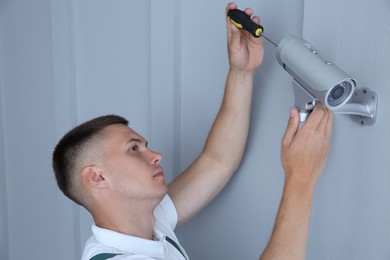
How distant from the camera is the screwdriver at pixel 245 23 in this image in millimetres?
1012

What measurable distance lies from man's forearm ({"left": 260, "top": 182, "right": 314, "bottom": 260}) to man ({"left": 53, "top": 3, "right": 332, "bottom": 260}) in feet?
0.15

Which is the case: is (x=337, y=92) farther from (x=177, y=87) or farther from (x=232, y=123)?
(x=177, y=87)

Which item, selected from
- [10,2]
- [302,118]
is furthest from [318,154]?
[10,2]

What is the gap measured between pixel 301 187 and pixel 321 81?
0.66ft

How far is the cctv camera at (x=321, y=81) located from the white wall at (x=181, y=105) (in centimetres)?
3

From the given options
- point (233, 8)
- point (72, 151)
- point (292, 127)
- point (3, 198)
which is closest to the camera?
point (292, 127)

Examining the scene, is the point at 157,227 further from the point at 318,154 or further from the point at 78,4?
the point at 78,4

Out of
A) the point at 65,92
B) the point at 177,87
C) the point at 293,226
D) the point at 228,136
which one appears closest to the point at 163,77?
the point at 177,87

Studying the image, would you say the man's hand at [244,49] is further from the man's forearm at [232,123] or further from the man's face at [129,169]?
the man's face at [129,169]

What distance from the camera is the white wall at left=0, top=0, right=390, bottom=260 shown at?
0.93 m

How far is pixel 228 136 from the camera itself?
124 cm

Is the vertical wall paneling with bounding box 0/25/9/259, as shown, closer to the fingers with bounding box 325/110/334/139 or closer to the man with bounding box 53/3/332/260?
the man with bounding box 53/3/332/260

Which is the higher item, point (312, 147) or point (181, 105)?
point (181, 105)

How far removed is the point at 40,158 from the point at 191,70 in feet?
2.38
